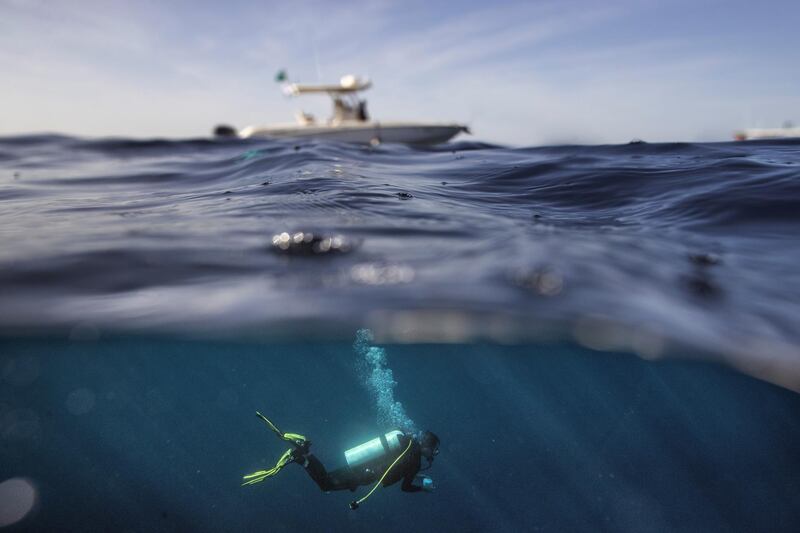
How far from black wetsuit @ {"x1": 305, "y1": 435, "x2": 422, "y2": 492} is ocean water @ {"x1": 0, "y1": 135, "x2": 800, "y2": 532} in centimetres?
159

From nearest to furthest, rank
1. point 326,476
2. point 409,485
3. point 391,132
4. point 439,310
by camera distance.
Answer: point 439,310 < point 409,485 < point 326,476 < point 391,132

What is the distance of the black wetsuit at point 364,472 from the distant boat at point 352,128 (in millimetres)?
27732

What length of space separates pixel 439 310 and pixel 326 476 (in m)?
3.09

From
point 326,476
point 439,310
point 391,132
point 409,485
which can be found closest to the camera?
point 439,310

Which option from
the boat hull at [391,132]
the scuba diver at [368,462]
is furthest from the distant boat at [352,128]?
the scuba diver at [368,462]

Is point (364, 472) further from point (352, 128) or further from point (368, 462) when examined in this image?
point (352, 128)

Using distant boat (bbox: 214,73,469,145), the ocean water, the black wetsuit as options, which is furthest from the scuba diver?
distant boat (bbox: 214,73,469,145)

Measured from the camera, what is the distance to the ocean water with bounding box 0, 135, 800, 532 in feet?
15.8

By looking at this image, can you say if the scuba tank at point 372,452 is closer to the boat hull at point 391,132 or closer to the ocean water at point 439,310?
the ocean water at point 439,310

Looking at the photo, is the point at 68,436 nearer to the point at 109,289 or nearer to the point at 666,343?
the point at 109,289

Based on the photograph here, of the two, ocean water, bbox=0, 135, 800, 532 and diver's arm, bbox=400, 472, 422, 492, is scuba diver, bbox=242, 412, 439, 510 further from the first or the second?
ocean water, bbox=0, 135, 800, 532

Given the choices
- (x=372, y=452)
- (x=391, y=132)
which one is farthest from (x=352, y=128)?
(x=372, y=452)

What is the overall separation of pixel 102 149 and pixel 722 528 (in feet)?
65.5

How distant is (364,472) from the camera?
21.0 feet
